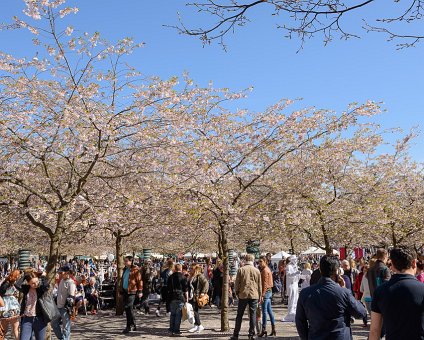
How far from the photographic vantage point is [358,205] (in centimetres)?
1574

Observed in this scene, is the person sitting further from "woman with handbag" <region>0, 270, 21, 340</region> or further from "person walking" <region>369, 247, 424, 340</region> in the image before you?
"person walking" <region>369, 247, 424, 340</region>

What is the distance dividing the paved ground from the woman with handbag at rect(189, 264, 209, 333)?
275 millimetres

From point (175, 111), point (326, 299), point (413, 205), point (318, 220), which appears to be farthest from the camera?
point (413, 205)

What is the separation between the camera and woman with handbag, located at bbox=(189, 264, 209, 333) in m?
11.7

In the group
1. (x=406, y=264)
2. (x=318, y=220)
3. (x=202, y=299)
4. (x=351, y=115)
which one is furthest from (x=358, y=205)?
(x=406, y=264)

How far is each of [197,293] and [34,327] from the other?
201 inches

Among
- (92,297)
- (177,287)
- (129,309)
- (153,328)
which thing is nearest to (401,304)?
(177,287)

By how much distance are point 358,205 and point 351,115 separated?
13.9 ft

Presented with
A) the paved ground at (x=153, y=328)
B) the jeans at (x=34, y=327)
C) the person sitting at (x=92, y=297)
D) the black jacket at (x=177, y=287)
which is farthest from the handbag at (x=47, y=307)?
the person sitting at (x=92, y=297)

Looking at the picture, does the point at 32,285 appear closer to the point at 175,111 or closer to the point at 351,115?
the point at 175,111

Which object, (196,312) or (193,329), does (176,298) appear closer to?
(196,312)

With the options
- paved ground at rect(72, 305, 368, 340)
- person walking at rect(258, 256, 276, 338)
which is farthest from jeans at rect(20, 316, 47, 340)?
person walking at rect(258, 256, 276, 338)

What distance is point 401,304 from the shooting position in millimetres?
3496

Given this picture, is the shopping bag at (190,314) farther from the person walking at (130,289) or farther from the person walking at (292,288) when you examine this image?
the person walking at (292,288)
